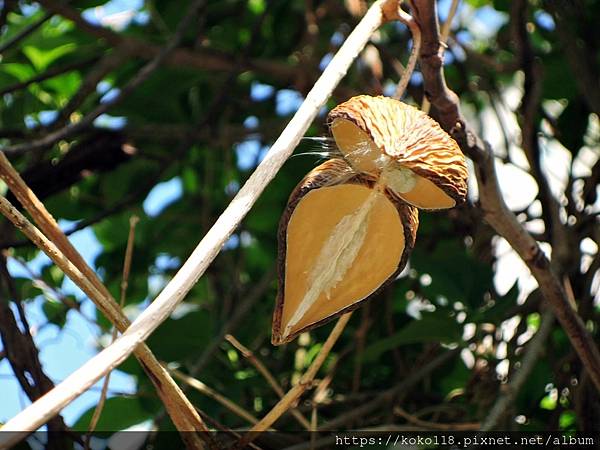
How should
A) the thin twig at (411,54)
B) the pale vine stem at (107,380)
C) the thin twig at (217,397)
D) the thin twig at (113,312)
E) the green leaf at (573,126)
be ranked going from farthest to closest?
the green leaf at (573,126) < the thin twig at (217,397) < the pale vine stem at (107,380) < the thin twig at (411,54) < the thin twig at (113,312)

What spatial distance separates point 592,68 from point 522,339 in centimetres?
47

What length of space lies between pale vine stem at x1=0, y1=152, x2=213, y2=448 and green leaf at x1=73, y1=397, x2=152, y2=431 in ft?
2.02

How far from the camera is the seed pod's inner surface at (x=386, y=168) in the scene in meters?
0.69

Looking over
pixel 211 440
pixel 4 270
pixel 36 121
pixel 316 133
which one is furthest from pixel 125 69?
pixel 211 440

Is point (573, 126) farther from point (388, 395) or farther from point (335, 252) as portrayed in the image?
point (335, 252)

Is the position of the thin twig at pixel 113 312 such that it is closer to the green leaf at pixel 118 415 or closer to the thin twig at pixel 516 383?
the thin twig at pixel 516 383

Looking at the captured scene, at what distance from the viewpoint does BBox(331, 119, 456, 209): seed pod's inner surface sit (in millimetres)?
685

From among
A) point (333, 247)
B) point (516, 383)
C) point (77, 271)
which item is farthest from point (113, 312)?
point (516, 383)

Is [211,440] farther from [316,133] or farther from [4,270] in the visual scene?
[316,133]

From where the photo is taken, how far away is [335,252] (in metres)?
0.70

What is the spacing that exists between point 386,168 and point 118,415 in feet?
2.86

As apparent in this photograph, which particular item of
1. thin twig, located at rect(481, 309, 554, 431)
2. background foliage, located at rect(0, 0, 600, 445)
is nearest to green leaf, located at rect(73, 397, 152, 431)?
background foliage, located at rect(0, 0, 600, 445)

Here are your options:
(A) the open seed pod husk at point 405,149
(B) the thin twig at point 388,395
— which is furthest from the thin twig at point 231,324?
(A) the open seed pod husk at point 405,149

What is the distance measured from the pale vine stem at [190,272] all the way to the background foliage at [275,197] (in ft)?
1.44
